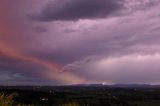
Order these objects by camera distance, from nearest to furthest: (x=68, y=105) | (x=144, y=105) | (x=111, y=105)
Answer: (x=68, y=105) < (x=111, y=105) < (x=144, y=105)

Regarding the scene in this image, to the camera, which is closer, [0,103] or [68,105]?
[0,103]

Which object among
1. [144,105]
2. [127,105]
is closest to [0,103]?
[127,105]

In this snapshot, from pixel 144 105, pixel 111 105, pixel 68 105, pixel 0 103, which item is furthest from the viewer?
pixel 144 105

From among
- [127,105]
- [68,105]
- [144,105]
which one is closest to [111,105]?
[127,105]

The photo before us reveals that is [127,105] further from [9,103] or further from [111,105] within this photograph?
[9,103]

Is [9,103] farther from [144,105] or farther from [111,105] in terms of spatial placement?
[144,105]

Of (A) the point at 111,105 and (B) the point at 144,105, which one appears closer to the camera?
(A) the point at 111,105

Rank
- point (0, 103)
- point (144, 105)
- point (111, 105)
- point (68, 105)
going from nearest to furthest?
point (0, 103) < point (68, 105) < point (111, 105) < point (144, 105)

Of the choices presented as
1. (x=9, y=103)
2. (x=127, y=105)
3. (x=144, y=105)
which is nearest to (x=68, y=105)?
(x=9, y=103)
